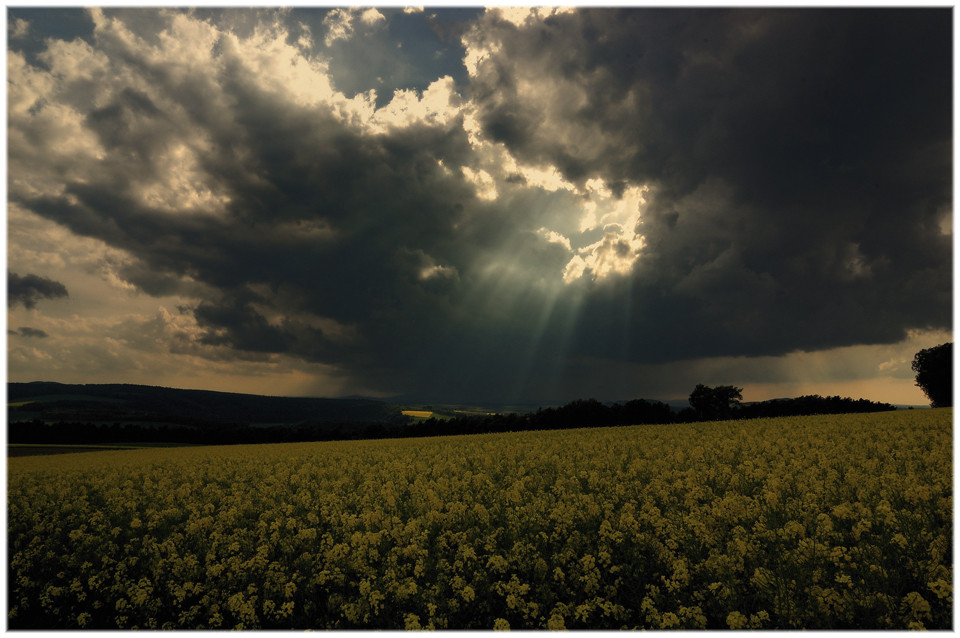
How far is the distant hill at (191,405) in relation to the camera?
367ft

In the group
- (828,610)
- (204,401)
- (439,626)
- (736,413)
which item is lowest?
(204,401)

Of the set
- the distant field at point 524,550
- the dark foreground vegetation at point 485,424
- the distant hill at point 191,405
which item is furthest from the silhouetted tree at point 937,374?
the distant hill at point 191,405

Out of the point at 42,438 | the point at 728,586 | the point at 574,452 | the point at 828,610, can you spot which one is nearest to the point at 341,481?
the point at 574,452

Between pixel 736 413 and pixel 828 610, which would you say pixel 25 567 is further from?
pixel 736 413

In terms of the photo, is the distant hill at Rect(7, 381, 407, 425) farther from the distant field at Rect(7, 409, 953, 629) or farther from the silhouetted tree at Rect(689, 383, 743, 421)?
the distant field at Rect(7, 409, 953, 629)

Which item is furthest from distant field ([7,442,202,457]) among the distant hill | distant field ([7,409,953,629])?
distant field ([7,409,953,629])

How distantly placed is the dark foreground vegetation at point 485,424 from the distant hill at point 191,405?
33.0 m

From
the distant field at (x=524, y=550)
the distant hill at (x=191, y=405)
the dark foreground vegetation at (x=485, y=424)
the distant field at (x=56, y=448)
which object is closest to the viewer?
the distant field at (x=524, y=550)

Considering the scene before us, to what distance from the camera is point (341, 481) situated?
14.2 meters

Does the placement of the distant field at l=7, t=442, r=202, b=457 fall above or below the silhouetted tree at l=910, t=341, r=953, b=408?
below

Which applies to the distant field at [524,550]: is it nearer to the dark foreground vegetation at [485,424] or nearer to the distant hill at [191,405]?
the dark foreground vegetation at [485,424]

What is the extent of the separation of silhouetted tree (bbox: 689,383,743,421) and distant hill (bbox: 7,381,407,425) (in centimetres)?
7027

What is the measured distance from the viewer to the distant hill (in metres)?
112

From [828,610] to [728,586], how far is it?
4.19 ft
